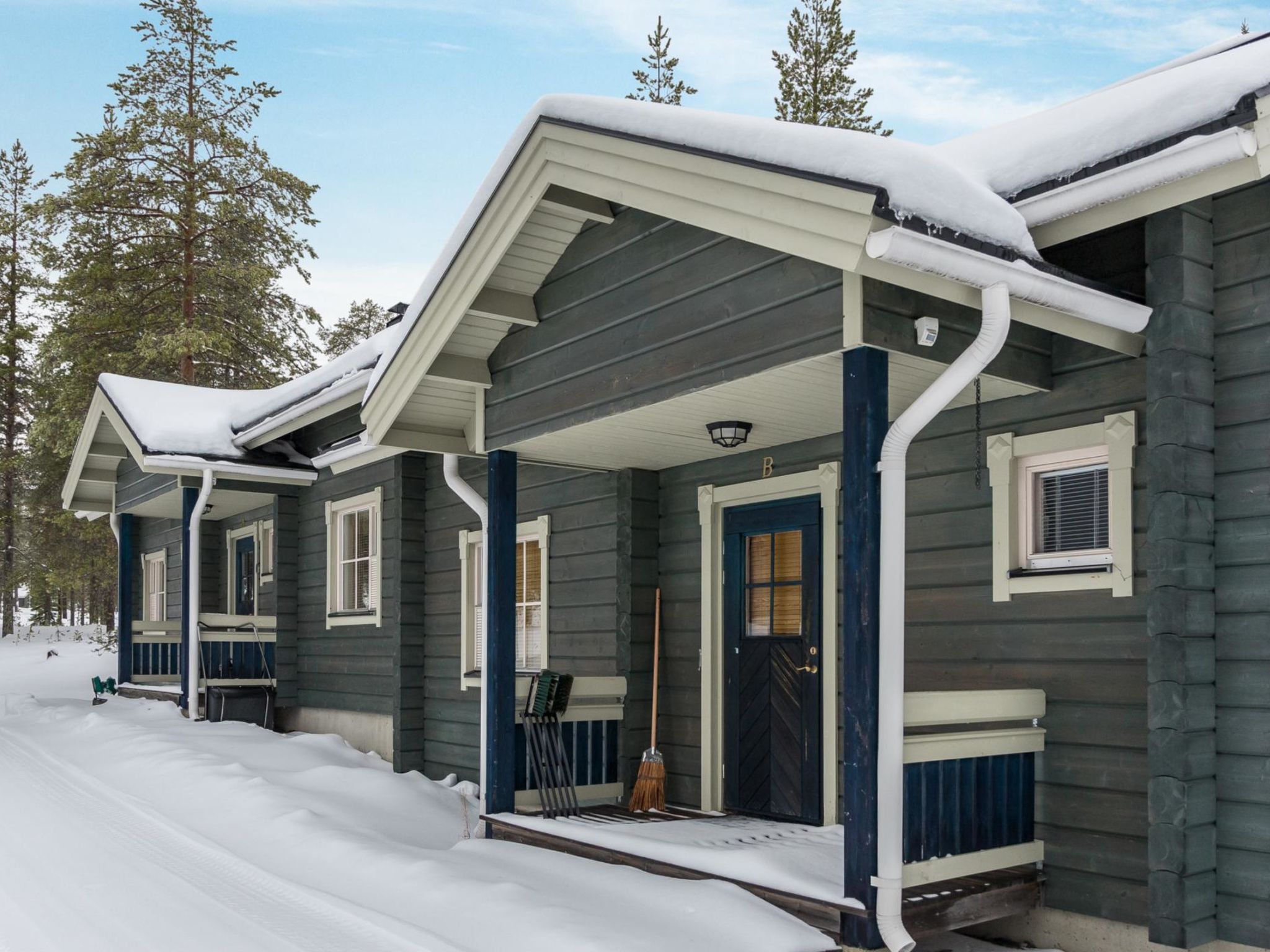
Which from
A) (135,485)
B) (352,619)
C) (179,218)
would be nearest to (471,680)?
(352,619)

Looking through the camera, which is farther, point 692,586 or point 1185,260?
point 692,586

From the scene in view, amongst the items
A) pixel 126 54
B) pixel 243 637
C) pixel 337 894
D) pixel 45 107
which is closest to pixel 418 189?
pixel 45 107

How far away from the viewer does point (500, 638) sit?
6.77 m

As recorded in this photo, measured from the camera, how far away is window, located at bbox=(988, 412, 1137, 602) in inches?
187

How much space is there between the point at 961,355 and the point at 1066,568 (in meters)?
1.33

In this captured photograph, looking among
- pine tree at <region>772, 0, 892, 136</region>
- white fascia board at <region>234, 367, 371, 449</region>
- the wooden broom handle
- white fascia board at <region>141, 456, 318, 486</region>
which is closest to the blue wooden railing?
the wooden broom handle

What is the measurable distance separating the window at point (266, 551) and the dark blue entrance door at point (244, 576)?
69 cm

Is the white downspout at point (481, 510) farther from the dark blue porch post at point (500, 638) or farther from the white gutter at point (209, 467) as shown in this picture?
the white gutter at point (209, 467)

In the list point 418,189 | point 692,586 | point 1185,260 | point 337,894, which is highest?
point 418,189

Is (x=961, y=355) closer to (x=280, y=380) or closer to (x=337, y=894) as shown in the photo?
(x=337, y=894)

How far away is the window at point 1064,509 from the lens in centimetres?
474

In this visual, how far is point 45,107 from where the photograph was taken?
310 ft

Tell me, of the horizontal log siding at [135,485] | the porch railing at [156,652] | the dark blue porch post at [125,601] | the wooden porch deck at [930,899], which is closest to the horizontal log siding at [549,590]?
the wooden porch deck at [930,899]

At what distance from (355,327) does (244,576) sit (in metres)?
21.9
